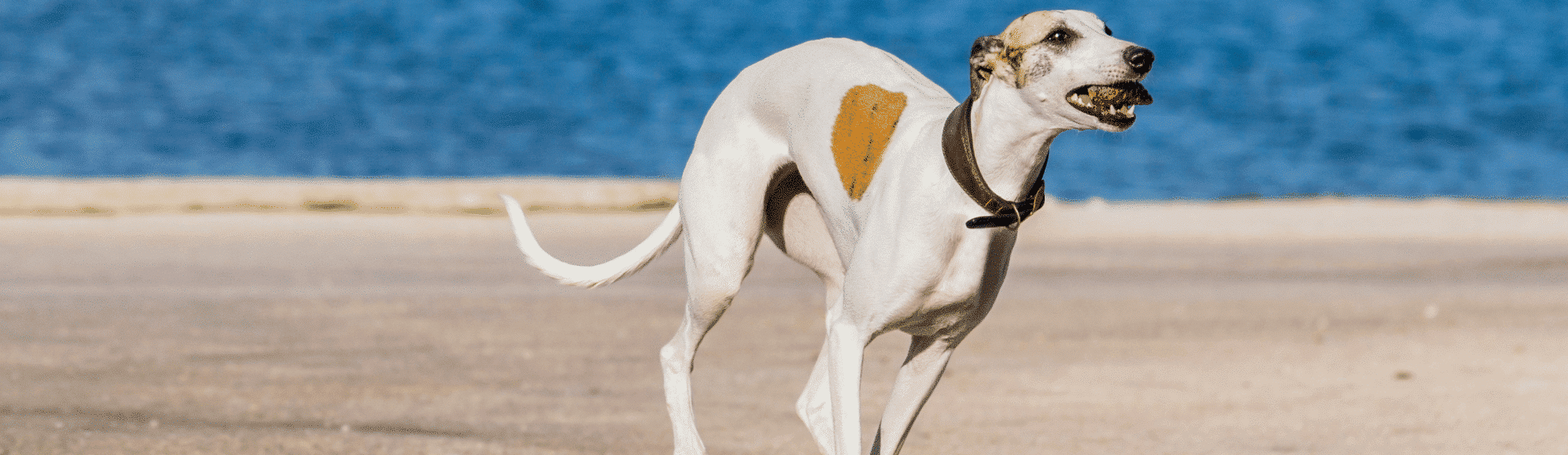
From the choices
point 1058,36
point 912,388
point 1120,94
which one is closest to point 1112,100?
point 1120,94

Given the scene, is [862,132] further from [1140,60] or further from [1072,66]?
[1140,60]

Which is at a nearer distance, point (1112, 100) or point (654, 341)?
point (1112, 100)

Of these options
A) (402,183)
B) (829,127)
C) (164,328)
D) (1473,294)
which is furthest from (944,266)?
(402,183)

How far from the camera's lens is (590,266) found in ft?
13.0

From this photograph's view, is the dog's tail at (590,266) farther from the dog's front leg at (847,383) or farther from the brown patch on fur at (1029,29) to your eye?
the brown patch on fur at (1029,29)

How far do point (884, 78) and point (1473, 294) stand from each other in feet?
22.1

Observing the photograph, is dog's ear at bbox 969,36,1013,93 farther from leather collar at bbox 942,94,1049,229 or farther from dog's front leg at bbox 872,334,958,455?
dog's front leg at bbox 872,334,958,455

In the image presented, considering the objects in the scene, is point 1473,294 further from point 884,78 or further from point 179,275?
point 179,275

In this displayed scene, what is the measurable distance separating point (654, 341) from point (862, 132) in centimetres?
397

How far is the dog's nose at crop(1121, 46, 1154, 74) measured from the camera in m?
2.55

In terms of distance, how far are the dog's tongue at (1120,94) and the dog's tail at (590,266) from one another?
4.96ft

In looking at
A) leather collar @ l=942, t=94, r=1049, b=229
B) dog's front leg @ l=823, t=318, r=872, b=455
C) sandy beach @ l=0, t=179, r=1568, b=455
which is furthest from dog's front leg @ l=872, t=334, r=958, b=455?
sandy beach @ l=0, t=179, r=1568, b=455

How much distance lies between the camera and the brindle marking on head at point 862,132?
10.5ft

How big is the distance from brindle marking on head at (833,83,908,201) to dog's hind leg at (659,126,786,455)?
0.31m
